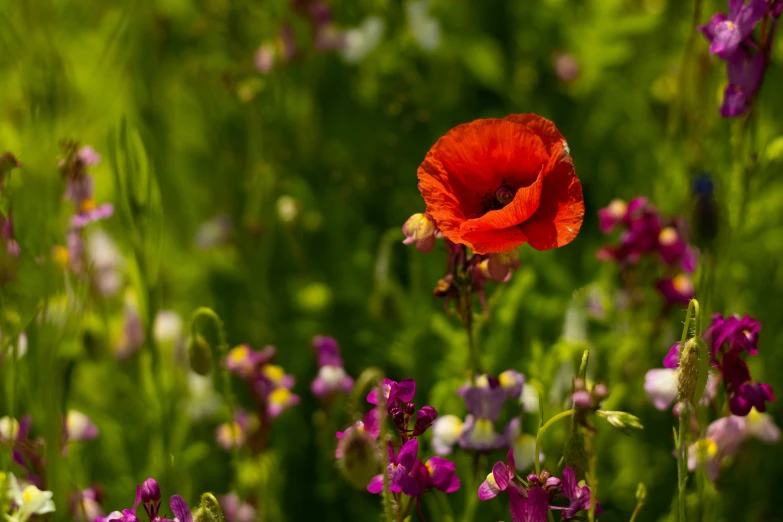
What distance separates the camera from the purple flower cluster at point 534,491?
95 cm

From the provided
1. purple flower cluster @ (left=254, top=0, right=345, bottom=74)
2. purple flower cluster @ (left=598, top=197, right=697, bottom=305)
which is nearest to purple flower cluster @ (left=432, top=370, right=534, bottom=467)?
purple flower cluster @ (left=598, top=197, right=697, bottom=305)

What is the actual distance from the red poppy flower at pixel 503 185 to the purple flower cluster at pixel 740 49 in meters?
0.33

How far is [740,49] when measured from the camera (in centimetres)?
126

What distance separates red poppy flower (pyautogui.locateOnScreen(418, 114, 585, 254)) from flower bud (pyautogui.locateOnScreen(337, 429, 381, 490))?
0.76 feet

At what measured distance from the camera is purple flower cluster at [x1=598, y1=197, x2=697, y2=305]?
1.56m

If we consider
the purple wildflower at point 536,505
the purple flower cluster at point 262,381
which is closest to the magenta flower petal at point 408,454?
the purple wildflower at point 536,505

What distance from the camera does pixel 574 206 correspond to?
103 cm

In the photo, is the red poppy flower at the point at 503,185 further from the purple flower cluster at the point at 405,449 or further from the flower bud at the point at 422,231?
the purple flower cluster at the point at 405,449

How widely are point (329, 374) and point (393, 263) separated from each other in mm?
409

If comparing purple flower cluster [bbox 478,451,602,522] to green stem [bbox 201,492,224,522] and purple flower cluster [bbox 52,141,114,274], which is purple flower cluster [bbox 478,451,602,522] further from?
purple flower cluster [bbox 52,141,114,274]

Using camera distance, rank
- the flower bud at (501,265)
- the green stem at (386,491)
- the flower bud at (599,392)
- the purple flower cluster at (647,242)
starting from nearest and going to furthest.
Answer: the green stem at (386,491)
the flower bud at (501,265)
the flower bud at (599,392)
the purple flower cluster at (647,242)

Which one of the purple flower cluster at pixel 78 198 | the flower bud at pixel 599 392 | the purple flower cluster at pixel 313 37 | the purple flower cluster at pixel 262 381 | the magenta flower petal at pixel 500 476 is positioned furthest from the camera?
the purple flower cluster at pixel 313 37

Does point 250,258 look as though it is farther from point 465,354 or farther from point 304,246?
point 465,354

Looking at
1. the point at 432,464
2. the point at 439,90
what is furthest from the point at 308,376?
the point at 432,464
